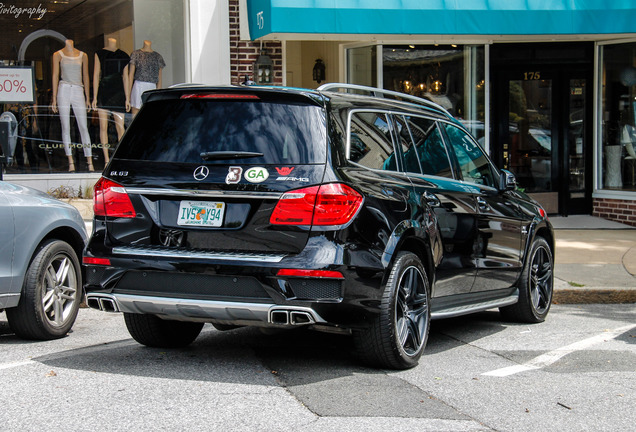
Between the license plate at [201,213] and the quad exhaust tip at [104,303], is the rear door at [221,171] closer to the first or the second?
the license plate at [201,213]

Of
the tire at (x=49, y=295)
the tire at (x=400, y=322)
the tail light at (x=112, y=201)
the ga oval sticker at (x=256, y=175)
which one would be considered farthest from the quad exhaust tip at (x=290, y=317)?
the tire at (x=49, y=295)

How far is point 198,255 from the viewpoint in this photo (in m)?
5.36

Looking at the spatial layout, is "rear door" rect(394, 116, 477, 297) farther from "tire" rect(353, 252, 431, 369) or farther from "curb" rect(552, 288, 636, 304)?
"curb" rect(552, 288, 636, 304)

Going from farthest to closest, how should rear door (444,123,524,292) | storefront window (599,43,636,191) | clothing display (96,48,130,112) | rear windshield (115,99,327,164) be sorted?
storefront window (599,43,636,191) < clothing display (96,48,130,112) < rear door (444,123,524,292) < rear windshield (115,99,327,164)

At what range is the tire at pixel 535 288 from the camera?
779 centimetres

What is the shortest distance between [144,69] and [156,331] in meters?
9.29

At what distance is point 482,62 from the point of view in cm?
1562

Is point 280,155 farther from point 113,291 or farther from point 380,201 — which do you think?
point 113,291

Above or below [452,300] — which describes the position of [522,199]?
above

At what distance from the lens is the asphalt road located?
4.63 metres

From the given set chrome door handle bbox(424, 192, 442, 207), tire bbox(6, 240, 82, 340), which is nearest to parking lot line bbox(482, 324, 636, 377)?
chrome door handle bbox(424, 192, 442, 207)

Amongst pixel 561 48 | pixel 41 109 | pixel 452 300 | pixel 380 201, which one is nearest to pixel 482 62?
pixel 561 48

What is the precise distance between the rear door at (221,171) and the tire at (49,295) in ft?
4.24

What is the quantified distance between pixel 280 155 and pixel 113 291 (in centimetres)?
135
